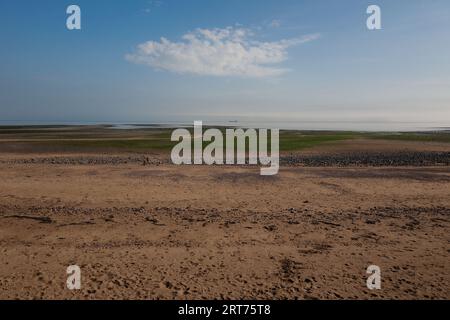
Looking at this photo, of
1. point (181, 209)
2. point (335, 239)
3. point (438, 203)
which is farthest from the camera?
point (438, 203)

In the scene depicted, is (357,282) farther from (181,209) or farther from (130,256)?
(181,209)

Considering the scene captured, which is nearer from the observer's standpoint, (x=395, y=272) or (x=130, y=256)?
(x=395, y=272)

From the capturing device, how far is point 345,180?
17.9m

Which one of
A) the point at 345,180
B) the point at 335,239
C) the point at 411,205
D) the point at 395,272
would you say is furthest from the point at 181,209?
the point at 345,180

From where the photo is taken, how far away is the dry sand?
264 inches

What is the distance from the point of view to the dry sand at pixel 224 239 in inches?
264

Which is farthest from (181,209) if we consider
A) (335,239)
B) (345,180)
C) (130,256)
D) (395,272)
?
(345,180)

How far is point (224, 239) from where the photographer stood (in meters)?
9.20

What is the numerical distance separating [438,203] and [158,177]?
13601mm
